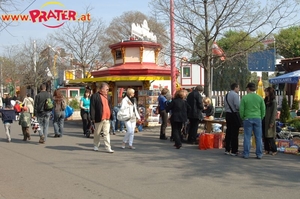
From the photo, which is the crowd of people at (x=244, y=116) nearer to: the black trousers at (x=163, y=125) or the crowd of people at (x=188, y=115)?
the crowd of people at (x=188, y=115)

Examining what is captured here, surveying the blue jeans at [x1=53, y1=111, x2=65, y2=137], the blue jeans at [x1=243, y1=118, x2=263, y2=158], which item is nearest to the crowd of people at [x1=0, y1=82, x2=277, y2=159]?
the blue jeans at [x1=243, y1=118, x2=263, y2=158]

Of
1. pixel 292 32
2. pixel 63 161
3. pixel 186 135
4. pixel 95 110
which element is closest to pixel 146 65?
pixel 186 135

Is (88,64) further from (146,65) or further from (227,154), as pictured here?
(227,154)

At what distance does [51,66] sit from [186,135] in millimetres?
34367

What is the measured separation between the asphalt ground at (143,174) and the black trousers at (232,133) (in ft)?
1.02

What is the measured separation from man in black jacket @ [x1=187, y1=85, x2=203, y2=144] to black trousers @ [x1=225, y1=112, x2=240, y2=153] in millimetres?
1855

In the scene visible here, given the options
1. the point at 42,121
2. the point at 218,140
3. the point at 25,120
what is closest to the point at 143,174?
the point at 218,140

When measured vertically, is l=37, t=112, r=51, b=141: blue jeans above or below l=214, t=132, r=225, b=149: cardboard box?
above

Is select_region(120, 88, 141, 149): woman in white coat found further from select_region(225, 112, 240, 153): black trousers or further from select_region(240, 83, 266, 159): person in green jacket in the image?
select_region(240, 83, 266, 159): person in green jacket

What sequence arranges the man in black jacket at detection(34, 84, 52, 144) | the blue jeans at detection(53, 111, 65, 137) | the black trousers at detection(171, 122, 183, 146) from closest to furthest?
the black trousers at detection(171, 122, 183, 146) → the man in black jacket at detection(34, 84, 52, 144) → the blue jeans at detection(53, 111, 65, 137)

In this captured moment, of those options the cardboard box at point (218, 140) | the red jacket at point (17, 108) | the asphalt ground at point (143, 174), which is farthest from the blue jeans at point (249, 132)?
the red jacket at point (17, 108)

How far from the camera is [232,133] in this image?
1032cm

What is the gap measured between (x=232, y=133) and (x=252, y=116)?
85cm

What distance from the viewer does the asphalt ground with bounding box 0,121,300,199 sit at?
6625 millimetres
